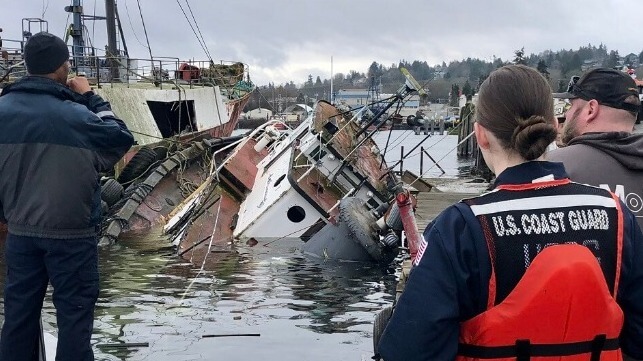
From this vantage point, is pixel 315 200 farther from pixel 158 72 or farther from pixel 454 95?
pixel 454 95

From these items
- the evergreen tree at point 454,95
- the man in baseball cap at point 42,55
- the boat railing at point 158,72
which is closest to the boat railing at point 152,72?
the boat railing at point 158,72

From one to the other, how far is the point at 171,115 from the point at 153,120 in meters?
4.31

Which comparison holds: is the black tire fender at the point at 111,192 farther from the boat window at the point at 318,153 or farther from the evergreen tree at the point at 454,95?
the evergreen tree at the point at 454,95

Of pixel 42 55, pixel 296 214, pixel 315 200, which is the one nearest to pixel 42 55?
pixel 42 55

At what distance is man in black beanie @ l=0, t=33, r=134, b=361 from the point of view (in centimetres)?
387

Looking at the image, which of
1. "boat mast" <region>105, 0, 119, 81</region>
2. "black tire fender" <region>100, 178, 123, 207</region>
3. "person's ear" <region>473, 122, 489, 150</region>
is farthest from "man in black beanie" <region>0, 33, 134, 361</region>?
"boat mast" <region>105, 0, 119, 81</region>

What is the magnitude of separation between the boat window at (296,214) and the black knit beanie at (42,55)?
9721 mm

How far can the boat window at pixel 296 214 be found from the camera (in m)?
13.7

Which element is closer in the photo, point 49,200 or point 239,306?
point 49,200

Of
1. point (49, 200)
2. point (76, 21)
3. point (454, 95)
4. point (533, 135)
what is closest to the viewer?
point (533, 135)

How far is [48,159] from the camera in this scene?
12.7 ft

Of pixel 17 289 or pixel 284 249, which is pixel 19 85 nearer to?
pixel 17 289

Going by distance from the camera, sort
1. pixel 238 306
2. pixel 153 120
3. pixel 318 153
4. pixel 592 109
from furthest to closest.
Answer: pixel 153 120 → pixel 318 153 → pixel 238 306 → pixel 592 109

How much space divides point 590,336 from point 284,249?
37.0 feet
